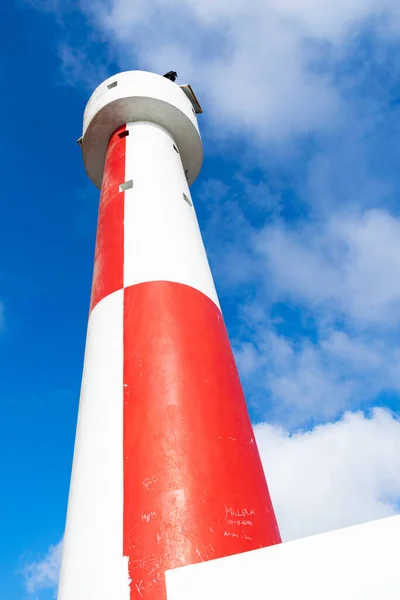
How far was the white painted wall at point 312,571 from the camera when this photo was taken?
68.9 inches

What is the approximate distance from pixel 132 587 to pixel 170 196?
177 inches

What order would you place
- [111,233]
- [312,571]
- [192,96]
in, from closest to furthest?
1. [312,571]
2. [111,233]
3. [192,96]

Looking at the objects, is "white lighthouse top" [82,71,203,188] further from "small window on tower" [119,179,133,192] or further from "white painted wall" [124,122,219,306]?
"small window on tower" [119,179,133,192]

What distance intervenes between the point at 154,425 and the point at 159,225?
2.60 m

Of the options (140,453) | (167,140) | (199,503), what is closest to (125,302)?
(140,453)

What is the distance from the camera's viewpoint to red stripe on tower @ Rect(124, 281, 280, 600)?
2955 mm

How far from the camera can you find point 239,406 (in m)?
4.07

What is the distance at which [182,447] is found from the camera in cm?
338

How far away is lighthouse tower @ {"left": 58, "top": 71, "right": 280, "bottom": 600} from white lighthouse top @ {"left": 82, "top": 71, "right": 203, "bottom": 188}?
2207 millimetres

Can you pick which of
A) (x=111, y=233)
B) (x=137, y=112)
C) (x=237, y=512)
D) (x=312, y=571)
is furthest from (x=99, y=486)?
(x=137, y=112)

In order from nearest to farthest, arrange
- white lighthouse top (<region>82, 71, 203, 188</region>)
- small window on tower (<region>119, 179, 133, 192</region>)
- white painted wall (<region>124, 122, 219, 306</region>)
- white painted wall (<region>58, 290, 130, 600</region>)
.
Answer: white painted wall (<region>58, 290, 130, 600</region>), white painted wall (<region>124, 122, 219, 306</region>), small window on tower (<region>119, 179, 133, 192</region>), white lighthouse top (<region>82, 71, 203, 188</region>)

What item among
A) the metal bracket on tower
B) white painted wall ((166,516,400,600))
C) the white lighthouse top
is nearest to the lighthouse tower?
white painted wall ((166,516,400,600))

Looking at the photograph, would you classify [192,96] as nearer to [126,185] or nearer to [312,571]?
[126,185]

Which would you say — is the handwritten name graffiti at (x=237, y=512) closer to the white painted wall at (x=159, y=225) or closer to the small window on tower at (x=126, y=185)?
the white painted wall at (x=159, y=225)
